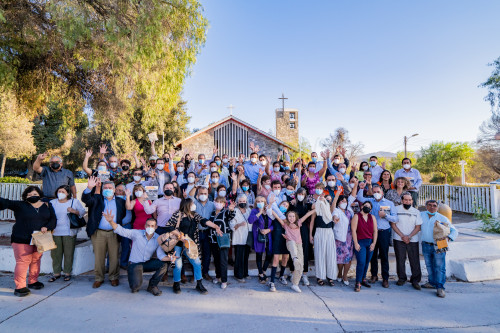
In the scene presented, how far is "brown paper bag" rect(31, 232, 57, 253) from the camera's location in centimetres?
498

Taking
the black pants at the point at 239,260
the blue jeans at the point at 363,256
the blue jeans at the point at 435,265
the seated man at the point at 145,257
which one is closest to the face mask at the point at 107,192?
the seated man at the point at 145,257

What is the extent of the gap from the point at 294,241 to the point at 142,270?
2913mm

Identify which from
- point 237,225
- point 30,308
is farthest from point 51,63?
point 237,225

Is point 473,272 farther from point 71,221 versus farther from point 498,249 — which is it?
point 71,221

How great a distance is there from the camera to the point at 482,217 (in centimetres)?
895

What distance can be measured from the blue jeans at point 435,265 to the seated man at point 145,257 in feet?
16.5

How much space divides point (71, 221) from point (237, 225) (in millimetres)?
→ 3309

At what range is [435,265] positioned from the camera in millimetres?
5555

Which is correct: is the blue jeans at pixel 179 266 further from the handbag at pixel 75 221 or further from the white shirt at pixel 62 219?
the white shirt at pixel 62 219

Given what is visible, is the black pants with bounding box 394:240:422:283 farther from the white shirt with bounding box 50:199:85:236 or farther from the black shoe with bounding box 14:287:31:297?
the black shoe with bounding box 14:287:31:297

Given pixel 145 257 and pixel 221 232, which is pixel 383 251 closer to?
pixel 221 232

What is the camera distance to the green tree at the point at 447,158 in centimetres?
3059

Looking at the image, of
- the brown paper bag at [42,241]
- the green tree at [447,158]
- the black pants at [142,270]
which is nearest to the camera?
the brown paper bag at [42,241]

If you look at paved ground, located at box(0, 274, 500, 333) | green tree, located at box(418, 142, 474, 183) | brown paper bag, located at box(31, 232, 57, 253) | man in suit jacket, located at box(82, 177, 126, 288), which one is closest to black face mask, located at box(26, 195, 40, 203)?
brown paper bag, located at box(31, 232, 57, 253)
